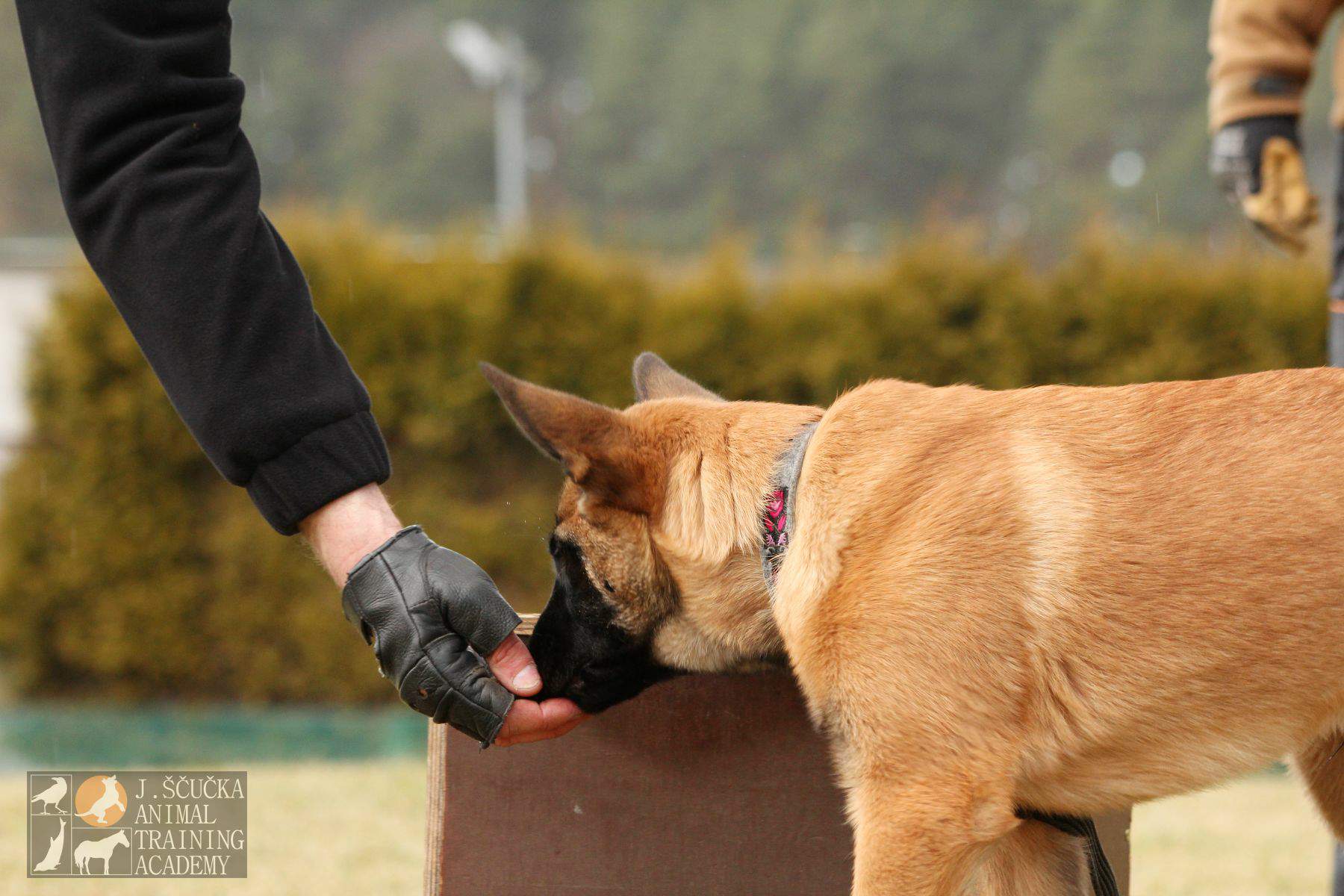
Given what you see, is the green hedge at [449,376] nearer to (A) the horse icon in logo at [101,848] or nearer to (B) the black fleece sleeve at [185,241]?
(A) the horse icon in logo at [101,848]

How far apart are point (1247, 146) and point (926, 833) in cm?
221

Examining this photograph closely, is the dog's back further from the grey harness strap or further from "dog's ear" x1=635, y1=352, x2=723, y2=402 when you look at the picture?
"dog's ear" x1=635, y1=352, x2=723, y2=402

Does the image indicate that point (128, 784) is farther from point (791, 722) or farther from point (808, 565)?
point (808, 565)

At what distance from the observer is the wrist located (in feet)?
6.66

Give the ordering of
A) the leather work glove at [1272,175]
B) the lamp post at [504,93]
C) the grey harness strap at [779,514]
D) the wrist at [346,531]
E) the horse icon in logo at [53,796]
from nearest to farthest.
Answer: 1. the wrist at [346,531]
2. the grey harness strap at [779,514]
3. the leather work glove at [1272,175]
4. the horse icon in logo at [53,796]
5. the lamp post at [504,93]

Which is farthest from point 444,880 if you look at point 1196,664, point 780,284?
point 780,284

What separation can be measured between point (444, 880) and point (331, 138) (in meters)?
12.8

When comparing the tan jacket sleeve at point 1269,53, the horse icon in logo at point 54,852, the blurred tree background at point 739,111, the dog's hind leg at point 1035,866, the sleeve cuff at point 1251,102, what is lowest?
the horse icon in logo at point 54,852

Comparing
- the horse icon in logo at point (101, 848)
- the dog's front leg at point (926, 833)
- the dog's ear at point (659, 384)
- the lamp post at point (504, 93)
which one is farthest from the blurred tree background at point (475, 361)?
the lamp post at point (504, 93)

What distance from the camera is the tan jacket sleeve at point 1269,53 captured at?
3039mm

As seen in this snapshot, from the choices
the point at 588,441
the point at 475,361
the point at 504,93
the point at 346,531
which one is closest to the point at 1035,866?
the point at 588,441

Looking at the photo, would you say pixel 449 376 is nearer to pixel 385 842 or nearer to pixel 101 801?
pixel 385 842

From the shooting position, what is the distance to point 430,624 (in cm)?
199

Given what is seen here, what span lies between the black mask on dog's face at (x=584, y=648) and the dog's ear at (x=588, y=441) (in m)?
0.20
